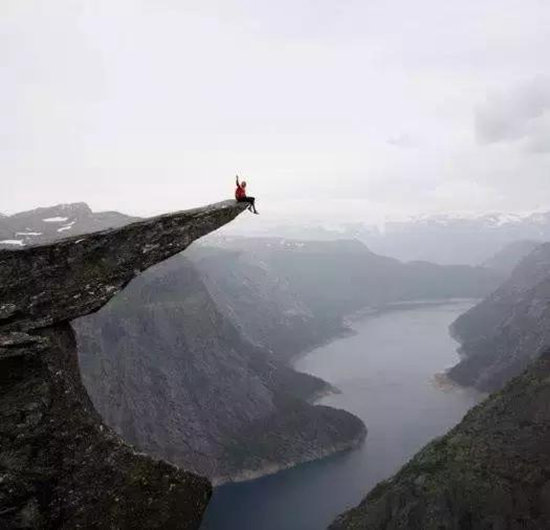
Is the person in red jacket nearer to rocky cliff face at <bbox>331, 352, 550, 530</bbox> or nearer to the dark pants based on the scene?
the dark pants

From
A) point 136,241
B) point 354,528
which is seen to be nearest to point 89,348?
point 354,528

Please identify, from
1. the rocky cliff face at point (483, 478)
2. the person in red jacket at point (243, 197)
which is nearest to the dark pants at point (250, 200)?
the person in red jacket at point (243, 197)

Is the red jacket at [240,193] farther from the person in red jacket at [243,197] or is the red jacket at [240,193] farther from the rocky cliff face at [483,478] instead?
the rocky cliff face at [483,478]

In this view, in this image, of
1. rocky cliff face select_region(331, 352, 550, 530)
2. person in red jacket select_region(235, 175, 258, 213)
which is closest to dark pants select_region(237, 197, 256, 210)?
person in red jacket select_region(235, 175, 258, 213)

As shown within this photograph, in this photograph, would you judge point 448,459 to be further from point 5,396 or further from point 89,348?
point 89,348

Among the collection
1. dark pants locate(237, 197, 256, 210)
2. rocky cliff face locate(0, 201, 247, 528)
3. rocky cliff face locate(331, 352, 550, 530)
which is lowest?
rocky cliff face locate(331, 352, 550, 530)

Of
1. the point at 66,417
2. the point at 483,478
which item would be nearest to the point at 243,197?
the point at 66,417

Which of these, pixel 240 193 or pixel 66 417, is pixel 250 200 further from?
pixel 66 417
